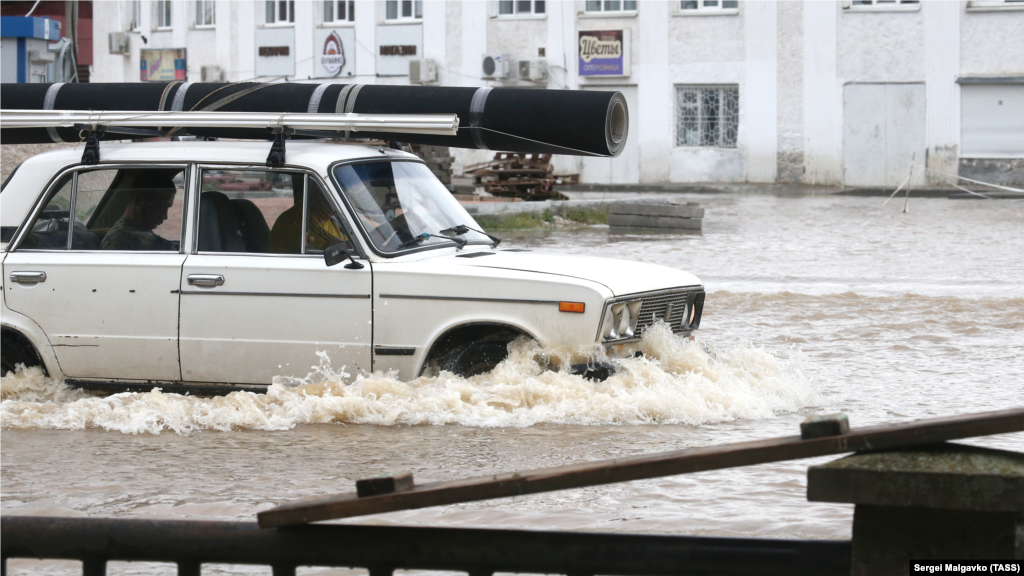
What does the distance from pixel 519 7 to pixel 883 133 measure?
1223 centimetres

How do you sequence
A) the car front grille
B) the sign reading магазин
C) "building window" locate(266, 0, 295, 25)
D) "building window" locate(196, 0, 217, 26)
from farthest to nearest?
"building window" locate(196, 0, 217, 26) → "building window" locate(266, 0, 295, 25) → the sign reading магазин → the car front grille

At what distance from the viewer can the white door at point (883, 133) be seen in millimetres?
32938

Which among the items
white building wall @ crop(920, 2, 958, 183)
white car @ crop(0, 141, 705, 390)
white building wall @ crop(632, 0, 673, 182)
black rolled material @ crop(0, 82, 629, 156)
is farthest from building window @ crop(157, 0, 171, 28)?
white car @ crop(0, 141, 705, 390)

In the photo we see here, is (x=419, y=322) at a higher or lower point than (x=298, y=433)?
higher

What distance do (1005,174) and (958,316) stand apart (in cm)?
2374

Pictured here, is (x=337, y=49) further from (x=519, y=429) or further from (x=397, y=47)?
(x=519, y=429)

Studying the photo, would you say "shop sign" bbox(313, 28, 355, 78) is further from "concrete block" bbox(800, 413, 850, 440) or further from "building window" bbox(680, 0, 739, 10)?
"concrete block" bbox(800, 413, 850, 440)

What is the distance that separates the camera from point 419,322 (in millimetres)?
6324

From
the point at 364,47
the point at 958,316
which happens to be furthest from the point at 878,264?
the point at 364,47

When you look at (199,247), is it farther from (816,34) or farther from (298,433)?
(816,34)

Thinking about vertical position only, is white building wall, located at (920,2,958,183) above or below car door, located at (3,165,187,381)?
above

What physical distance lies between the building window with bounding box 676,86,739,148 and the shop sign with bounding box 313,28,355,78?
11572 millimetres

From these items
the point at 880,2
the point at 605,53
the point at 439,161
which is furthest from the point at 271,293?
the point at 605,53

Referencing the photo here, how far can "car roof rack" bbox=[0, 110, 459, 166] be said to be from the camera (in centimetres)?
651
